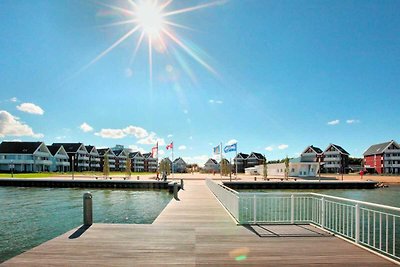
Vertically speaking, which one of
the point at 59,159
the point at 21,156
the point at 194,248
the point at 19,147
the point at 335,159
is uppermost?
the point at 19,147

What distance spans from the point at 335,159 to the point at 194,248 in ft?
335

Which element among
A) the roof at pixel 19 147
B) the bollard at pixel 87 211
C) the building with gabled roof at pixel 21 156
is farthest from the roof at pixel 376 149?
the bollard at pixel 87 211

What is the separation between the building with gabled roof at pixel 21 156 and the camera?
86.9 m

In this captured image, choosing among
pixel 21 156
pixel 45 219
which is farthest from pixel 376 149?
pixel 21 156

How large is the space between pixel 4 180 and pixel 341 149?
94.9m

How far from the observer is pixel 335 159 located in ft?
327

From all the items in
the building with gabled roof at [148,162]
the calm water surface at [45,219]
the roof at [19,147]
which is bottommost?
the building with gabled roof at [148,162]

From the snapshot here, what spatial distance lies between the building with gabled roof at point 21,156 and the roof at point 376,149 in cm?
10509

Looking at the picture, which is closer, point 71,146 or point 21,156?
point 21,156

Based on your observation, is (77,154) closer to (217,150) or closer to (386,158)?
(217,150)

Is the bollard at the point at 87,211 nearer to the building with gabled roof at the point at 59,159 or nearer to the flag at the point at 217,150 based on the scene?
the flag at the point at 217,150

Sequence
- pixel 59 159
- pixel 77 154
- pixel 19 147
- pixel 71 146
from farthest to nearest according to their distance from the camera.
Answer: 1. pixel 71 146
2. pixel 77 154
3. pixel 59 159
4. pixel 19 147

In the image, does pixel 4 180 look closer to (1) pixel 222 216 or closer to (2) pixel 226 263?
(1) pixel 222 216

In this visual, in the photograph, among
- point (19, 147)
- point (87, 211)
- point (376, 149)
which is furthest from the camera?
point (376, 149)
